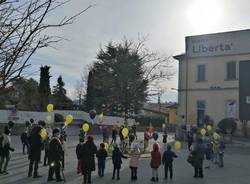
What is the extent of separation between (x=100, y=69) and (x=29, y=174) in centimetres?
4969

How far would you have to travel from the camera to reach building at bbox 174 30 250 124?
43781mm

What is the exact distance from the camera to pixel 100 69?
66.0 meters

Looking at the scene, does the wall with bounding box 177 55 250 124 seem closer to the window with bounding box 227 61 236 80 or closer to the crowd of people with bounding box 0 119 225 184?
the window with bounding box 227 61 236 80

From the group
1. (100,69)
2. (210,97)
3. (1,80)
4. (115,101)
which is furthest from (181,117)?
(1,80)

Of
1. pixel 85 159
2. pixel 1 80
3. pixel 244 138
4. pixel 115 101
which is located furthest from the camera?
pixel 115 101

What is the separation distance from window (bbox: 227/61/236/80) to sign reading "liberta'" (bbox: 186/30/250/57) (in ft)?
3.41

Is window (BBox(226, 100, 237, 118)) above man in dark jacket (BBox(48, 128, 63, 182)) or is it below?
above

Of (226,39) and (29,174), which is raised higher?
(226,39)

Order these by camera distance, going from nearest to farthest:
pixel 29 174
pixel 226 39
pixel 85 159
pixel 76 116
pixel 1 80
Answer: pixel 1 80
pixel 85 159
pixel 29 174
pixel 226 39
pixel 76 116

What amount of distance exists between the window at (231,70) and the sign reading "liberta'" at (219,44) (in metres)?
1.04

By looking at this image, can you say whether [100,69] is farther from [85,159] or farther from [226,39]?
[85,159]

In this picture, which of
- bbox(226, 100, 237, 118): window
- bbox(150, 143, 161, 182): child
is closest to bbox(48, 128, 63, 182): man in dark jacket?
bbox(150, 143, 161, 182): child

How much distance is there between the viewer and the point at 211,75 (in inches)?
1785

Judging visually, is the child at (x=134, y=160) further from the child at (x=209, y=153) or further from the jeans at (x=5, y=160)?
the child at (x=209, y=153)
